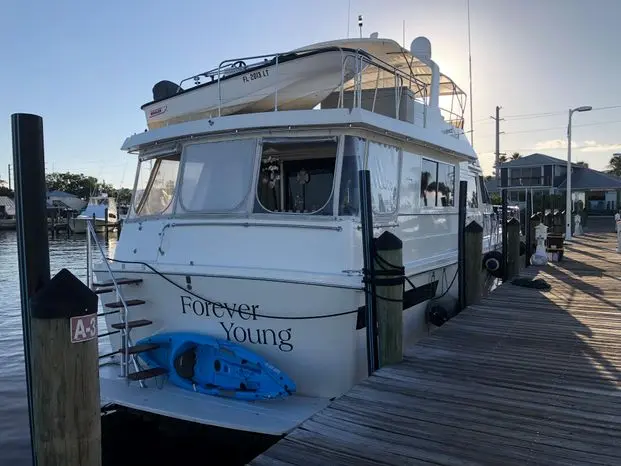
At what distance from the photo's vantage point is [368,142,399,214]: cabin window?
21.2 ft

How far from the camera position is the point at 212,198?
21.0 ft

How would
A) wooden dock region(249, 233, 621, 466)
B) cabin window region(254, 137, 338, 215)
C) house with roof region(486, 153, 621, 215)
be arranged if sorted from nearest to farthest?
wooden dock region(249, 233, 621, 466) → cabin window region(254, 137, 338, 215) → house with roof region(486, 153, 621, 215)

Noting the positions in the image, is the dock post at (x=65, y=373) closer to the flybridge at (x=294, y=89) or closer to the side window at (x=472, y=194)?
the flybridge at (x=294, y=89)

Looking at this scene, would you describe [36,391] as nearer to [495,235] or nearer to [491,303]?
[491,303]

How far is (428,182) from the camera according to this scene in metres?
7.91

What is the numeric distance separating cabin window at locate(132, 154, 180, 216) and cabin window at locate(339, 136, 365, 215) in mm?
2099

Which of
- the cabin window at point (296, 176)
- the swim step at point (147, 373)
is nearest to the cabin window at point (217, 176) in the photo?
the cabin window at point (296, 176)

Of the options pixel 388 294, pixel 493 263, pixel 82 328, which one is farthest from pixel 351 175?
pixel 493 263

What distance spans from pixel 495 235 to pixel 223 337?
849cm

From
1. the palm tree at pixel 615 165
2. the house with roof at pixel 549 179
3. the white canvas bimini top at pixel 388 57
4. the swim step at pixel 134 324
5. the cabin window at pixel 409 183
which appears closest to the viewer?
the swim step at pixel 134 324

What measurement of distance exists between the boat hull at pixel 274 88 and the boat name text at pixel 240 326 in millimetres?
2414

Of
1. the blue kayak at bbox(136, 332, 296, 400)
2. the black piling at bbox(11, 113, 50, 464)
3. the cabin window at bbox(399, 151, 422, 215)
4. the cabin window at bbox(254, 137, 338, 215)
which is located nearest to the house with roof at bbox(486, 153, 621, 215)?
the cabin window at bbox(399, 151, 422, 215)

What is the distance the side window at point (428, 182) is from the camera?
25.4 ft

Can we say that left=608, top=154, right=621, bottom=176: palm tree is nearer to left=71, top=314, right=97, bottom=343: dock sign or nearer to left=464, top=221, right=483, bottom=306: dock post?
left=464, top=221, right=483, bottom=306: dock post
